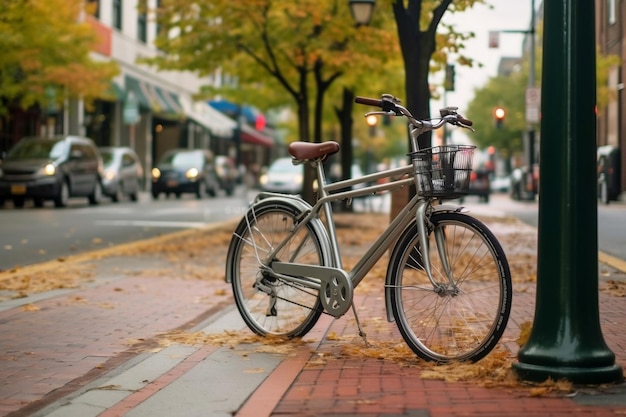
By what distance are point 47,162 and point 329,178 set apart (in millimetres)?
7957

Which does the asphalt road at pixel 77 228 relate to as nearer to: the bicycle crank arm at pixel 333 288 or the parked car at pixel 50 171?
the parked car at pixel 50 171

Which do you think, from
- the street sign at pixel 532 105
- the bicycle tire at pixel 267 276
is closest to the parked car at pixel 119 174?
the street sign at pixel 532 105

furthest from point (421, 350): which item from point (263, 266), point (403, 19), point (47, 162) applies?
point (47, 162)

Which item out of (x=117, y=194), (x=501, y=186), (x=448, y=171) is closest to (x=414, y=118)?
(x=448, y=171)

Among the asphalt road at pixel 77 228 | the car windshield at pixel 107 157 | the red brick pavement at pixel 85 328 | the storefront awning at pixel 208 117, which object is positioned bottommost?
the red brick pavement at pixel 85 328

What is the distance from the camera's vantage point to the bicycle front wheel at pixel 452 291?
17.3 ft

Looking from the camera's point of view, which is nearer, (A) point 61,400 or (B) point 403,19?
(A) point 61,400

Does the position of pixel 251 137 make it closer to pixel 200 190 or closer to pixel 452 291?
pixel 200 190

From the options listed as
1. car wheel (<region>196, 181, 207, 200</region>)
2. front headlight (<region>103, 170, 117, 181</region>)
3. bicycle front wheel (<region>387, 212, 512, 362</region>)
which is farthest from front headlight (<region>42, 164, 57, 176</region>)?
bicycle front wheel (<region>387, 212, 512, 362</region>)

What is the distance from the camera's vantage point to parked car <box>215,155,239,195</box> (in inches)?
1601

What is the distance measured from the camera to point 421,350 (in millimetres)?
5516

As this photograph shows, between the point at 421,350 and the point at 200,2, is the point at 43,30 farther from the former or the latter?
the point at 421,350

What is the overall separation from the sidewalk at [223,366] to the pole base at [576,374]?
0.05m

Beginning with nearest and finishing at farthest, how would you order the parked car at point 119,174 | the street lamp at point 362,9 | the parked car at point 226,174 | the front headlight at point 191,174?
the street lamp at point 362,9
the parked car at point 119,174
the front headlight at point 191,174
the parked car at point 226,174
